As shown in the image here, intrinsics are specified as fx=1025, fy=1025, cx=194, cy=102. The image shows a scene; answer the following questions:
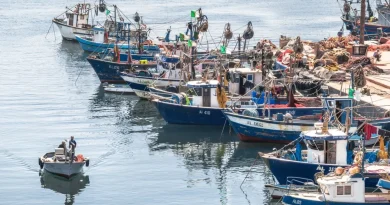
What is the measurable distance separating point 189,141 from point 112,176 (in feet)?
34.3

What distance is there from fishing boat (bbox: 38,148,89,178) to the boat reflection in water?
33 centimetres

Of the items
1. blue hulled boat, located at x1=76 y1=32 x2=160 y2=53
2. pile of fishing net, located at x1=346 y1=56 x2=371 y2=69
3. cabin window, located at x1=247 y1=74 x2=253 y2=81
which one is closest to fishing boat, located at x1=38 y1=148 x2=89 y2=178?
cabin window, located at x1=247 y1=74 x2=253 y2=81

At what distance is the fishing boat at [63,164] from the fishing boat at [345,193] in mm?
14721

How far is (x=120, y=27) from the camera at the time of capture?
109000mm

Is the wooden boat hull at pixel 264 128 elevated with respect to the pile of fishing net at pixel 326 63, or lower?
lower

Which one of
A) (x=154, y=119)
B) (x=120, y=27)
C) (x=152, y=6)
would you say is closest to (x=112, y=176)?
(x=154, y=119)

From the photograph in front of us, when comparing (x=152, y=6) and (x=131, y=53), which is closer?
(x=131, y=53)

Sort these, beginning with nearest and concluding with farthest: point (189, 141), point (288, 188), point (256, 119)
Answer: point (288, 188) → point (256, 119) → point (189, 141)

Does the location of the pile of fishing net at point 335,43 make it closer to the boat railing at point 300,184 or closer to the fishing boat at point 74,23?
the fishing boat at point 74,23

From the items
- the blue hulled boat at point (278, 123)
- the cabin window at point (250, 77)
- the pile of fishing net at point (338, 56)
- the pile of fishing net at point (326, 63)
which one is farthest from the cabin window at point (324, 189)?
the pile of fishing net at point (338, 56)

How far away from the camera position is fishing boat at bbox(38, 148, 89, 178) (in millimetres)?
55062

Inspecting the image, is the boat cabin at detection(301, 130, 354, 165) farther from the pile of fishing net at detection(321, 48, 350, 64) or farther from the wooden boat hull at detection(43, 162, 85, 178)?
the pile of fishing net at detection(321, 48, 350, 64)

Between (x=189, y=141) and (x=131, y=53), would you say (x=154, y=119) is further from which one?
(x=131, y=53)

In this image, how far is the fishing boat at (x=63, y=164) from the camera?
181 ft
